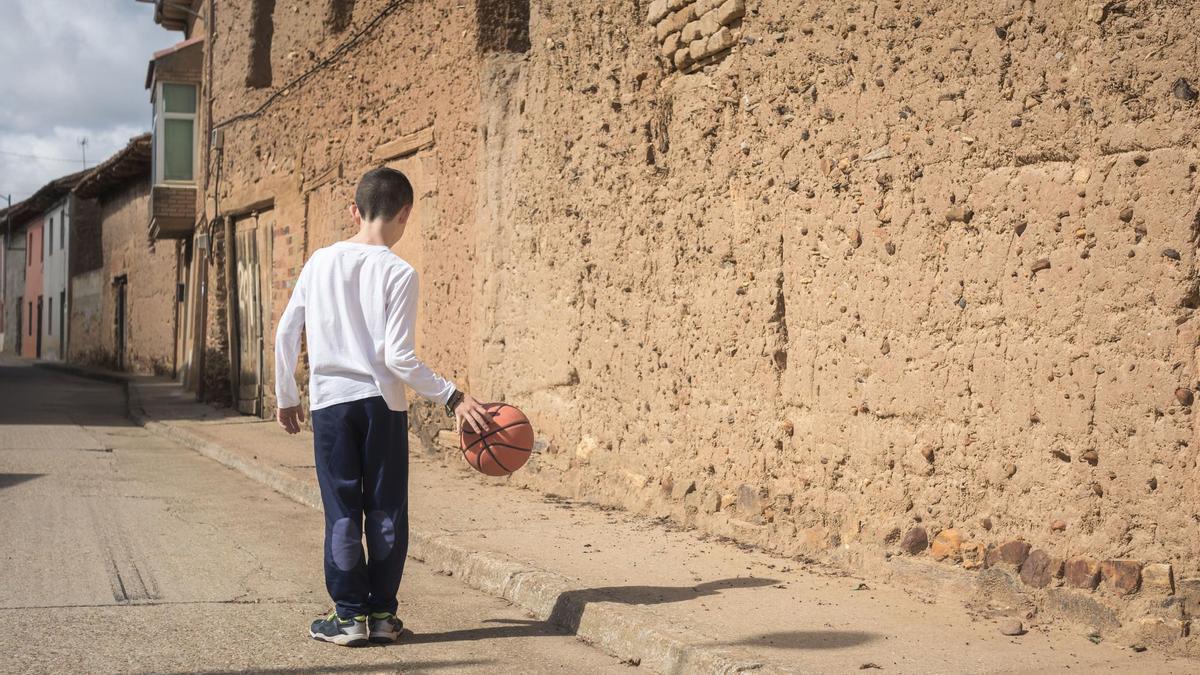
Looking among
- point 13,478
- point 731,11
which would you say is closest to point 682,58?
point 731,11

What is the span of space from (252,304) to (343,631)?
1219 centimetres

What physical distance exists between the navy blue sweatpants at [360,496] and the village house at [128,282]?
2071 cm

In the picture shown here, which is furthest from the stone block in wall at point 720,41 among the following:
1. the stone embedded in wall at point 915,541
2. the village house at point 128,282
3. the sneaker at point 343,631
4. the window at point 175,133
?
the village house at point 128,282

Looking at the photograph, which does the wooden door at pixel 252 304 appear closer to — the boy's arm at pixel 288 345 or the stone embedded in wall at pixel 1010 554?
the boy's arm at pixel 288 345

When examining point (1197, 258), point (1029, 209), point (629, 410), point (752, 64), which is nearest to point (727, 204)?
point (752, 64)

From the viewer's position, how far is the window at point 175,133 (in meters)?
22.2

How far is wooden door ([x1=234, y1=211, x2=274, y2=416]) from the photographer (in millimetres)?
15562

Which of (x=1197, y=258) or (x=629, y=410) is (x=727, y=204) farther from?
(x=1197, y=258)

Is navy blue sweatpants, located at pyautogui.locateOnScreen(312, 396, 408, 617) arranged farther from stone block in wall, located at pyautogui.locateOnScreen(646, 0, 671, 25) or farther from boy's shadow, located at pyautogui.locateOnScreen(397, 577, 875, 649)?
stone block in wall, located at pyautogui.locateOnScreen(646, 0, 671, 25)

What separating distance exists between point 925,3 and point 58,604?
4.44 meters

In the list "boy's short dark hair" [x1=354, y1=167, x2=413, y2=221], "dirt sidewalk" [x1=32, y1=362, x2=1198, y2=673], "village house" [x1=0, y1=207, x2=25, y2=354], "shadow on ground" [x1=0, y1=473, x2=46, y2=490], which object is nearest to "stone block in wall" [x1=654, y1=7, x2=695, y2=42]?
"boy's short dark hair" [x1=354, y1=167, x2=413, y2=221]

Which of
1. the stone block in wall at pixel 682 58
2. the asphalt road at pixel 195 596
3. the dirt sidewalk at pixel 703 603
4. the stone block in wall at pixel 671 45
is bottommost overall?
the asphalt road at pixel 195 596

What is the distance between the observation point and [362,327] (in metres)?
4.60

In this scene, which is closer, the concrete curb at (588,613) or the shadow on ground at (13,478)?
the concrete curb at (588,613)
